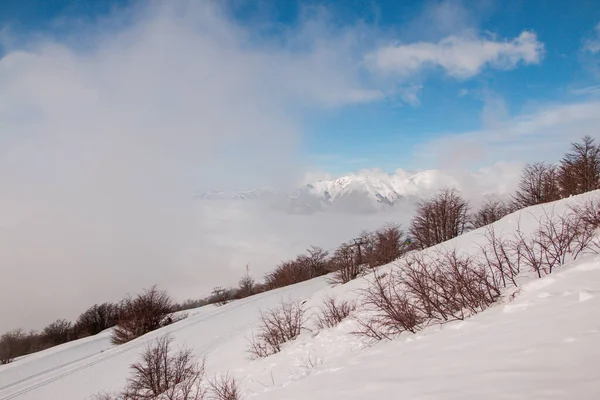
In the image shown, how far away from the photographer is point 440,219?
133 ft

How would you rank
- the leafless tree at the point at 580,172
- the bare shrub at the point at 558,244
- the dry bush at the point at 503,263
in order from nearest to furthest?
1. the dry bush at the point at 503,263
2. the bare shrub at the point at 558,244
3. the leafless tree at the point at 580,172

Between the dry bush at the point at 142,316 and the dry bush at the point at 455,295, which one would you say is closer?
the dry bush at the point at 455,295

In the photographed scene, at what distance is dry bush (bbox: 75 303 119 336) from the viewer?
54.4m

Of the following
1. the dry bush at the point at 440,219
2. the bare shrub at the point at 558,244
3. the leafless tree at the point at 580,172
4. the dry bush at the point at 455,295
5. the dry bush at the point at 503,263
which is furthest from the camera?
the dry bush at the point at 440,219

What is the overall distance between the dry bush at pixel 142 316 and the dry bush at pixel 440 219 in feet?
102

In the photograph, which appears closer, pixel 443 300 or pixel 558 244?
pixel 443 300

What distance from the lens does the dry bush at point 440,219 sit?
4006 centimetres

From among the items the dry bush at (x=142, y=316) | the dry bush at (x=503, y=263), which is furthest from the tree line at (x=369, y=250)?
the dry bush at (x=503, y=263)

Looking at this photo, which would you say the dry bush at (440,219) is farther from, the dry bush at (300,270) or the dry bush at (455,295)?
the dry bush at (455,295)

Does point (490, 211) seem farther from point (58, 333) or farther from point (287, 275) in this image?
point (58, 333)

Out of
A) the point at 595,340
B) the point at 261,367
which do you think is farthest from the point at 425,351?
the point at 261,367

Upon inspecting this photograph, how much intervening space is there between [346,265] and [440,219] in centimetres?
1622

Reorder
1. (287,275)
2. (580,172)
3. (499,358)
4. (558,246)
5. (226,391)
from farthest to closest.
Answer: (287,275) → (580,172) → (558,246) → (226,391) → (499,358)

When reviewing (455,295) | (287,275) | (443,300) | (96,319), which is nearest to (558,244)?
(455,295)
